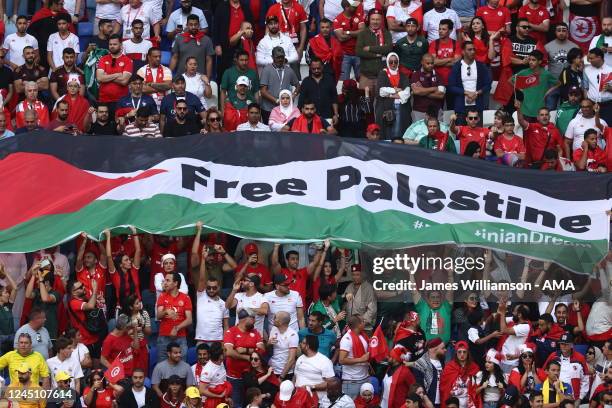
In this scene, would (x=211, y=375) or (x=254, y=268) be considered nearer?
(x=211, y=375)

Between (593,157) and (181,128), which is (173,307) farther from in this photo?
(593,157)

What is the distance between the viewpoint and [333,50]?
2848cm

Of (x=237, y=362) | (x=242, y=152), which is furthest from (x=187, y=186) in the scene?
(x=237, y=362)

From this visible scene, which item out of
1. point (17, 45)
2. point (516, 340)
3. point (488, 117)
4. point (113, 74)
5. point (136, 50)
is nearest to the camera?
point (516, 340)

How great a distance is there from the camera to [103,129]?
86.7 feet

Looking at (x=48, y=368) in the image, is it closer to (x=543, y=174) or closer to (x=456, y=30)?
(x=543, y=174)

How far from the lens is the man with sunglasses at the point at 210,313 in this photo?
948 inches

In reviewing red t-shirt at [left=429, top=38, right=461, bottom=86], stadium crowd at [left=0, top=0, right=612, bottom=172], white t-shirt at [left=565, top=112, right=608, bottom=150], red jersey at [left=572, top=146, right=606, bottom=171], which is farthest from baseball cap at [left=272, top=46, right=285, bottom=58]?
red jersey at [left=572, top=146, right=606, bottom=171]

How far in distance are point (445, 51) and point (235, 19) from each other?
3.20m

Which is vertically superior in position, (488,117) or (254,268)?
(488,117)

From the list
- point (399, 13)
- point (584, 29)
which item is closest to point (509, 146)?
point (399, 13)

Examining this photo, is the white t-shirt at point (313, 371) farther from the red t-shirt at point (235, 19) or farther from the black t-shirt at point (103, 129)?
the red t-shirt at point (235, 19)

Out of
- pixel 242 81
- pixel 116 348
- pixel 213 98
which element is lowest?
pixel 116 348

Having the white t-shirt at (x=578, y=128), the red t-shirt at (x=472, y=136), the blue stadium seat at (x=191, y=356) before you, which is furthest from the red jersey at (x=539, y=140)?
the blue stadium seat at (x=191, y=356)
